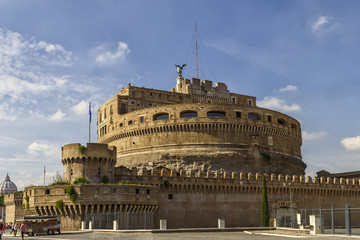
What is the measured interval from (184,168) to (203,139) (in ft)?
19.1

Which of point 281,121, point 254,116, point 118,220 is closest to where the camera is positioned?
point 118,220

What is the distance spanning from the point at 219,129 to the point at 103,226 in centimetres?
3286

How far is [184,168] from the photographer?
70000mm

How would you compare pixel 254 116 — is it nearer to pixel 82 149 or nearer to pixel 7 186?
pixel 82 149

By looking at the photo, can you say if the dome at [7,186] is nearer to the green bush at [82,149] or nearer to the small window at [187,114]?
the small window at [187,114]

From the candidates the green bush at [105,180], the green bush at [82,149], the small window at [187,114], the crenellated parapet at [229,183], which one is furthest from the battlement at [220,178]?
the small window at [187,114]

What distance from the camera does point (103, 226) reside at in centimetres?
4438

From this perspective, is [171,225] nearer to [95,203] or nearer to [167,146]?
[95,203]

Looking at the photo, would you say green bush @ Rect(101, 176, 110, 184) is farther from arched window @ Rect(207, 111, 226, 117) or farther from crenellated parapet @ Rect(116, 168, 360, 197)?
arched window @ Rect(207, 111, 226, 117)

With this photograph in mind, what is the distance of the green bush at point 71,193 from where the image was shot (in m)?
44.4

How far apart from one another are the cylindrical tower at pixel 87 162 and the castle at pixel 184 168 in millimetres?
109

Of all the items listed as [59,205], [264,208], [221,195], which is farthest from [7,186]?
[264,208]

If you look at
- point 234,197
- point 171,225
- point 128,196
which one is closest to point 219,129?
point 234,197

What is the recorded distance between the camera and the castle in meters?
45.6
